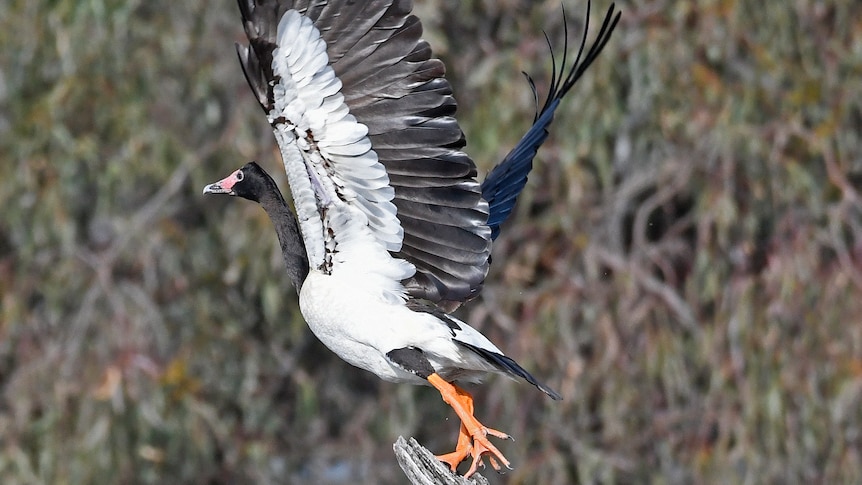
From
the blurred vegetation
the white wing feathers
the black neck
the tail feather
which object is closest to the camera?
the white wing feathers

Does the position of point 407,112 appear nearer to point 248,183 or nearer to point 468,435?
point 248,183

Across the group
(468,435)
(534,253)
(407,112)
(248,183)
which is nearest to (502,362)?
(468,435)

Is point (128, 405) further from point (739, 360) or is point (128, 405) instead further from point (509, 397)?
point (739, 360)

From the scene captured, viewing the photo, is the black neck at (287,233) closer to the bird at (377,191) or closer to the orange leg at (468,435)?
the bird at (377,191)


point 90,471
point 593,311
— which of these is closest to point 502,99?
point 593,311

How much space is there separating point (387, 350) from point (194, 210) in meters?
3.03

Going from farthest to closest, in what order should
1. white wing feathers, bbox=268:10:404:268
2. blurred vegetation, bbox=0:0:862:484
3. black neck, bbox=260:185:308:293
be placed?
1. blurred vegetation, bbox=0:0:862:484
2. black neck, bbox=260:185:308:293
3. white wing feathers, bbox=268:10:404:268

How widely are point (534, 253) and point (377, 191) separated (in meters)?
2.68

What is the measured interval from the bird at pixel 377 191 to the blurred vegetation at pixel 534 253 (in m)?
2.19

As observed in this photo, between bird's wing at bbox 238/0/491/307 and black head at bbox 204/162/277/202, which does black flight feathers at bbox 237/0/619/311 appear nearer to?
bird's wing at bbox 238/0/491/307

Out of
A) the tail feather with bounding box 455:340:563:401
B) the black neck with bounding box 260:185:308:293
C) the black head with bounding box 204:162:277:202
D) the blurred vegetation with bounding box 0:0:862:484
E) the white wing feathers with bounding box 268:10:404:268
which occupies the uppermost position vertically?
the white wing feathers with bounding box 268:10:404:268

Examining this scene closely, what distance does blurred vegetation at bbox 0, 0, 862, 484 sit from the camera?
5.82 meters

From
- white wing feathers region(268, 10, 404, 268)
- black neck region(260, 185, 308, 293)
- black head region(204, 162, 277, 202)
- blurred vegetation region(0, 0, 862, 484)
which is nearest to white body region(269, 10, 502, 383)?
white wing feathers region(268, 10, 404, 268)

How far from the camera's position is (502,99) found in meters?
6.04
